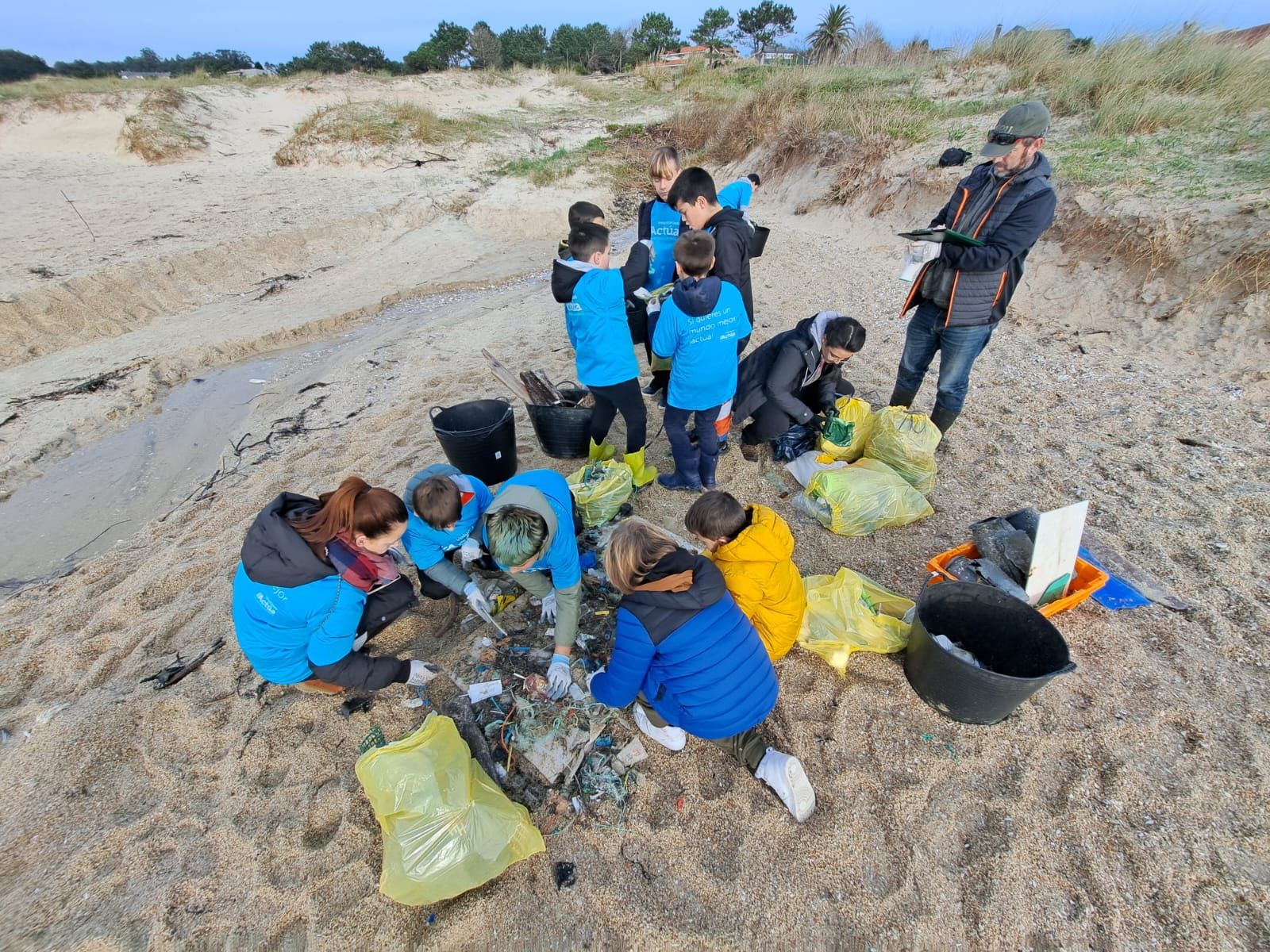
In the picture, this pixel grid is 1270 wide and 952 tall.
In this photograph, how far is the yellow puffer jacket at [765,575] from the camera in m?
2.30

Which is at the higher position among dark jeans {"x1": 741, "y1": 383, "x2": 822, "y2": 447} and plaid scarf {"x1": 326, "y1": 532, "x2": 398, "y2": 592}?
plaid scarf {"x1": 326, "y1": 532, "x2": 398, "y2": 592}

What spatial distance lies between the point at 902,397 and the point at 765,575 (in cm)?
244

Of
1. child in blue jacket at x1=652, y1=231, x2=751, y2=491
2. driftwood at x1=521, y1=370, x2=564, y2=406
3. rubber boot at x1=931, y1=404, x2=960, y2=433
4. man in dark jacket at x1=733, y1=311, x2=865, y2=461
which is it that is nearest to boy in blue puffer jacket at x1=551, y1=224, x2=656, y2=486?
child in blue jacket at x1=652, y1=231, x2=751, y2=491

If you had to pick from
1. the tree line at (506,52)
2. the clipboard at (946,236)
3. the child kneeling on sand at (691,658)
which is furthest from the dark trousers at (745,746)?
the tree line at (506,52)

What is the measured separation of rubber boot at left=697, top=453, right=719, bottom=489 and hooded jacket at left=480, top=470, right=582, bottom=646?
4.21 feet

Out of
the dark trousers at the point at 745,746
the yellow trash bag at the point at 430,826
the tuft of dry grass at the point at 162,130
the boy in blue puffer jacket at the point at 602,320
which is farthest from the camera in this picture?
the tuft of dry grass at the point at 162,130

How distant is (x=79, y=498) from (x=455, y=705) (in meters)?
4.58

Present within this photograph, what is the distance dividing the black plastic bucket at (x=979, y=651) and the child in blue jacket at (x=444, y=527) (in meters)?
2.10

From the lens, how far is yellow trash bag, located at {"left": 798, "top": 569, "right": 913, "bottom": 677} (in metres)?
2.63

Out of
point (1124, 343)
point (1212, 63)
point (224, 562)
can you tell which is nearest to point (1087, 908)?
point (224, 562)

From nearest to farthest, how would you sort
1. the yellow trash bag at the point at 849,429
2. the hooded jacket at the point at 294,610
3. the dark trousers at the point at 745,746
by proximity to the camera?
the hooded jacket at the point at 294,610 < the dark trousers at the point at 745,746 < the yellow trash bag at the point at 849,429

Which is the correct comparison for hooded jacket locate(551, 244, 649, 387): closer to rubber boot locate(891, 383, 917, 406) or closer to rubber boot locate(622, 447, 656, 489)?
rubber boot locate(622, 447, 656, 489)

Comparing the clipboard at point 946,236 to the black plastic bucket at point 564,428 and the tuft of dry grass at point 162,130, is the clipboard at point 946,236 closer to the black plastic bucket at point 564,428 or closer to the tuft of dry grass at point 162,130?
the black plastic bucket at point 564,428

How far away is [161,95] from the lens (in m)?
15.2
